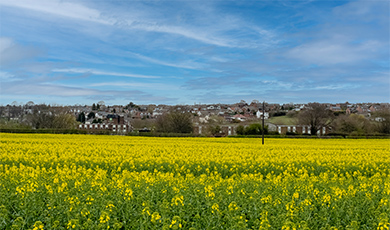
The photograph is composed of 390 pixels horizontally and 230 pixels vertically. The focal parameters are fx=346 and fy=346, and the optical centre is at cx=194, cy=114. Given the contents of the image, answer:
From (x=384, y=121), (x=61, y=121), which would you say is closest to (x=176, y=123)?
(x=61, y=121)

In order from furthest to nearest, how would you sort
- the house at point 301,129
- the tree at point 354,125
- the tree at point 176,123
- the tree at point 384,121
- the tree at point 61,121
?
the house at point 301,129
the tree at point 61,121
the tree at point 176,123
the tree at point 354,125
the tree at point 384,121

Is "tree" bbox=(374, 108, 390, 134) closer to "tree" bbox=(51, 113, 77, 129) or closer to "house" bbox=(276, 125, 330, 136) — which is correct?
"house" bbox=(276, 125, 330, 136)

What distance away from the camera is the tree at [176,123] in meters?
67.6

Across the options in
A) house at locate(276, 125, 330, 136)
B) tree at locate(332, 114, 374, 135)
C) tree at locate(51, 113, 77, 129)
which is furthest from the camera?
house at locate(276, 125, 330, 136)

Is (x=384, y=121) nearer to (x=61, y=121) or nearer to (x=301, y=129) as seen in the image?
(x=301, y=129)

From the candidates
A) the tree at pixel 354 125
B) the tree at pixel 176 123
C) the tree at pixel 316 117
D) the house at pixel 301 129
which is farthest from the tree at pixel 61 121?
the tree at pixel 354 125

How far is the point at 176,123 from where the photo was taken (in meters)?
67.9

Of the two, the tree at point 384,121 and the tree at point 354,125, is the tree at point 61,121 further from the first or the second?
the tree at point 384,121

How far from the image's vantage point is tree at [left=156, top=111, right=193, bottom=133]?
2662 inches

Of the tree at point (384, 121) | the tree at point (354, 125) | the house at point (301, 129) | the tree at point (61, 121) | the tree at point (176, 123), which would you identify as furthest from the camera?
the house at point (301, 129)

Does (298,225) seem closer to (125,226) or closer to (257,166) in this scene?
(125,226)

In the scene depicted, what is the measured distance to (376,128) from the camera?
2559 inches

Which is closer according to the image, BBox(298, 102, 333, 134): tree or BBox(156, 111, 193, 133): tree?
BBox(156, 111, 193, 133): tree

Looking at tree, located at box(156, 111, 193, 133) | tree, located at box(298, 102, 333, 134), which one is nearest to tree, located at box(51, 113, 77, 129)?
tree, located at box(156, 111, 193, 133)
